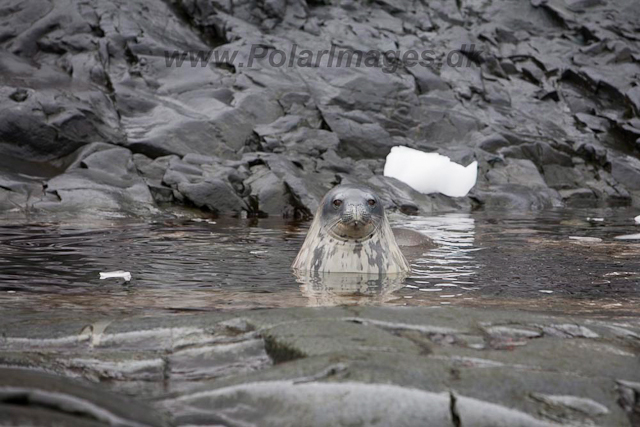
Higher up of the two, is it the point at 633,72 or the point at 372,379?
the point at 633,72

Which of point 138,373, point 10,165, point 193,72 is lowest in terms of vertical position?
point 138,373

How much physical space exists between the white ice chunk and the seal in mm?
7892

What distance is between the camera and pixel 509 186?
15.0m

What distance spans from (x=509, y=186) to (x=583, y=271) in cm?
865

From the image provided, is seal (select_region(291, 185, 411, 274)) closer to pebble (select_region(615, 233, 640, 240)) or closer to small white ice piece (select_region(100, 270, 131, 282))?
small white ice piece (select_region(100, 270, 131, 282))

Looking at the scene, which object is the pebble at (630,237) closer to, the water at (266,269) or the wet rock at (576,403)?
the water at (266,269)

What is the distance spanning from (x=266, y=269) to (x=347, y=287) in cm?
113

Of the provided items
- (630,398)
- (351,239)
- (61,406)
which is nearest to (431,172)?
(351,239)

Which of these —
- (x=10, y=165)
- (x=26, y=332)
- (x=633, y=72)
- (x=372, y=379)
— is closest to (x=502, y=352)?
(x=372, y=379)

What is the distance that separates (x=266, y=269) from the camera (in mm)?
6555

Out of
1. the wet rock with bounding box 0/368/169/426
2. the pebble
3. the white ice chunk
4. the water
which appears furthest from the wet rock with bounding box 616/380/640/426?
the white ice chunk

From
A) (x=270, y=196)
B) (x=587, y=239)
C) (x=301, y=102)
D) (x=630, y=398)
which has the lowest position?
(x=630, y=398)

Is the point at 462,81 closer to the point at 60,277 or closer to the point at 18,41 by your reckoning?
the point at 18,41

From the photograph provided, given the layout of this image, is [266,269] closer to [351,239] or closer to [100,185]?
[351,239]
